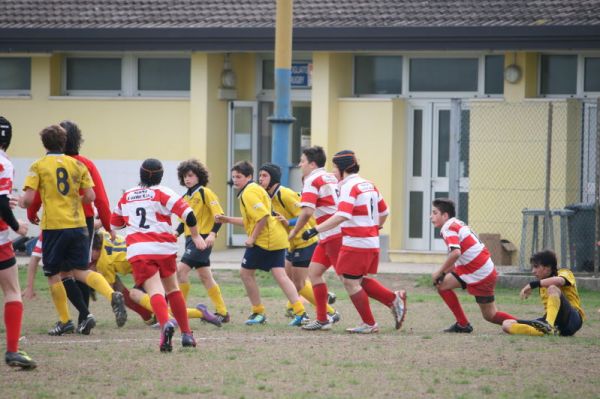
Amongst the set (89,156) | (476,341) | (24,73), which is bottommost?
(476,341)

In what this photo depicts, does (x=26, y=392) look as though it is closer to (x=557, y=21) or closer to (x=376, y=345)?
(x=376, y=345)

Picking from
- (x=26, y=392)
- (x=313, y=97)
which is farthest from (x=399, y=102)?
(x=26, y=392)

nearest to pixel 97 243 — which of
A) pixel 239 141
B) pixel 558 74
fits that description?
pixel 558 74

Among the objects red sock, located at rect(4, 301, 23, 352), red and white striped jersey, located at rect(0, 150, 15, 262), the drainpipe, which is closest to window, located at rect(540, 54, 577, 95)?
the drainpipe

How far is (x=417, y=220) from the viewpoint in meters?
22.3

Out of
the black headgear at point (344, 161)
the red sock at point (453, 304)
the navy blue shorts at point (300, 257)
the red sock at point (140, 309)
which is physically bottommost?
the red sock at point (140, 309)

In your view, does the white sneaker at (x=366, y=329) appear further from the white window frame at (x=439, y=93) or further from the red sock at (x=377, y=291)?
the white window frame at (x=439, y=93)

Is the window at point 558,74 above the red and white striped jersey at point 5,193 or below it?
above

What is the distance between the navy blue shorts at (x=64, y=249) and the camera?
11547 millimetres

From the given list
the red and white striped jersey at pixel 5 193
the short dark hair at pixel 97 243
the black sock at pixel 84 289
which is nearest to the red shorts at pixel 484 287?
the black sock at pixel 84 289

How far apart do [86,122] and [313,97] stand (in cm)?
439

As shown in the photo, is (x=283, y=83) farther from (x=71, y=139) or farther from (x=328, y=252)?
(x=71, y=139)

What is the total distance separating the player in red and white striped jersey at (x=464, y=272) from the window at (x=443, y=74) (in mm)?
9908

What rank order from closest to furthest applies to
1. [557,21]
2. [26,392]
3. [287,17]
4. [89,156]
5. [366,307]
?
1. [26,392]
2. [366,307]
3. [287,17]
4. [557,21]
5. [89,156]
